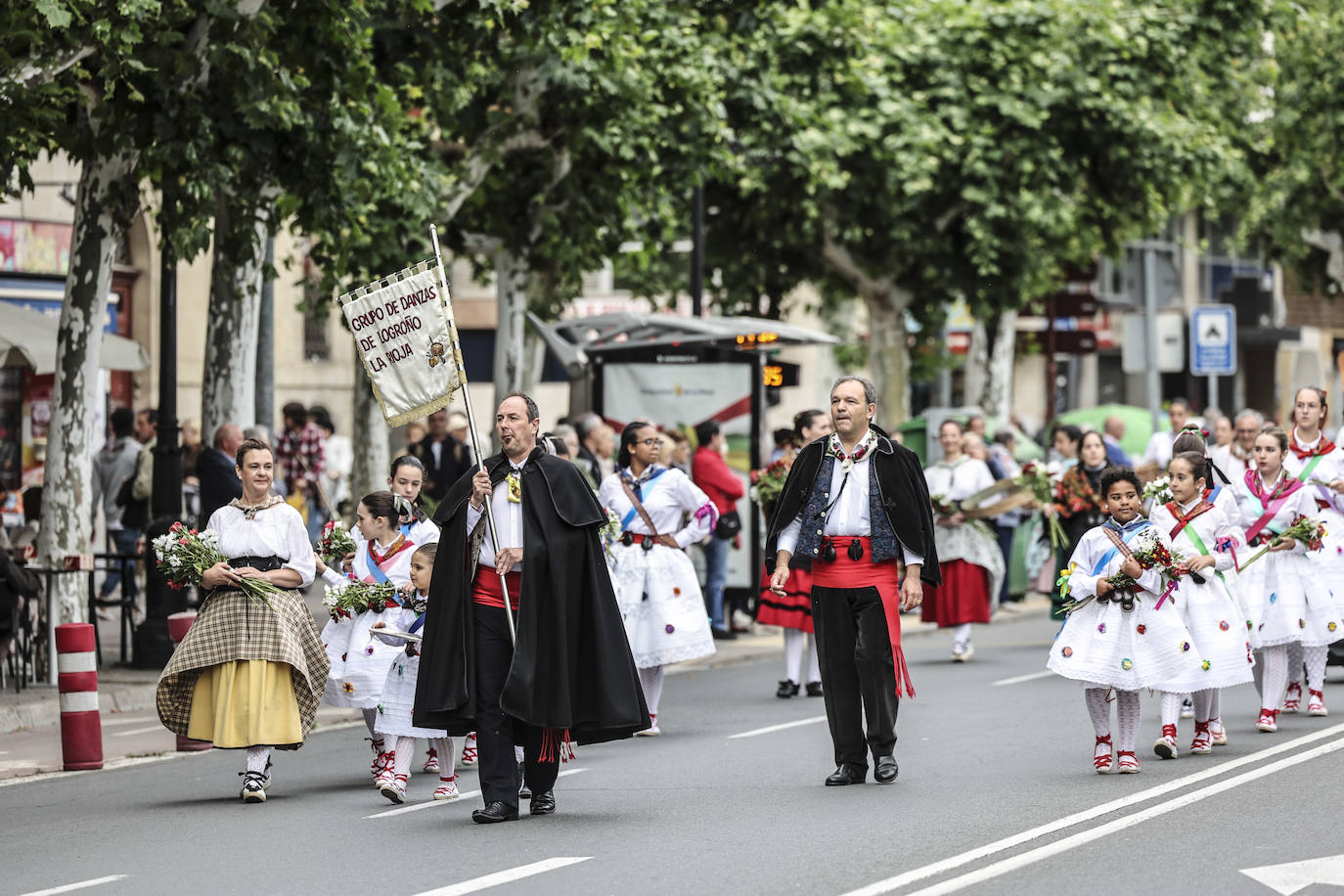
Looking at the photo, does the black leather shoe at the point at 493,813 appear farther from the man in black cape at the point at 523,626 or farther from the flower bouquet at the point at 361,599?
the flower bouquet at the point at 361,599

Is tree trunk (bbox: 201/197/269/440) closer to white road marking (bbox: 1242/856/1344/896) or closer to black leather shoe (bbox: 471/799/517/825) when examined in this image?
black leather shoe (bbox: 471/799/517/825)

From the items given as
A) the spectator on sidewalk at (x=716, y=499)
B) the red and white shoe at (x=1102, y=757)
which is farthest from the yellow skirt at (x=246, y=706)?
the spectator on sidewalk at (x=716, y=499)

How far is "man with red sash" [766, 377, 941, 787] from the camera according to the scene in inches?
432

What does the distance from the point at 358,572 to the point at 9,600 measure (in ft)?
15.1

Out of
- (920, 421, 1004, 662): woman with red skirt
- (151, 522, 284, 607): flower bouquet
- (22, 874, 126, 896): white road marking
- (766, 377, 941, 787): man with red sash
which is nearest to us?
(22, 874, 126, 896): white road marking

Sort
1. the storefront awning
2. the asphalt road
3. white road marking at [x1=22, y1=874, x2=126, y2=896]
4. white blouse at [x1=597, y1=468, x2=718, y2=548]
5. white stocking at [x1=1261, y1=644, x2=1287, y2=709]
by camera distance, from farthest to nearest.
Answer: the storefront awning
white blouse at [x1=597, y1=468, x2=718, y2=548]
white stocking at [x1=1261, y1=644, x2=1287, y2=709]
white road marking at [x1=22, y1=874, x2=126, y2=896]
the asphalt road

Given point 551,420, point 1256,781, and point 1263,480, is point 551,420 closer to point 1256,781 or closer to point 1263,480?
point 1263,480

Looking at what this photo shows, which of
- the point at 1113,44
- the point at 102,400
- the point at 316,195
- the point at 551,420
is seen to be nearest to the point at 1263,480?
the point at 316,195

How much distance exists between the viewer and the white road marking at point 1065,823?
27.5 ft

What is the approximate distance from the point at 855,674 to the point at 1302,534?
3.73 metres

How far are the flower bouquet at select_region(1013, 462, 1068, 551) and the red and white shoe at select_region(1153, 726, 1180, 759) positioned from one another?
679 centimetres

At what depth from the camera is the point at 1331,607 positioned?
44.9 ft

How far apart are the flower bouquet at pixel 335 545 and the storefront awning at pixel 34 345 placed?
6.21 m

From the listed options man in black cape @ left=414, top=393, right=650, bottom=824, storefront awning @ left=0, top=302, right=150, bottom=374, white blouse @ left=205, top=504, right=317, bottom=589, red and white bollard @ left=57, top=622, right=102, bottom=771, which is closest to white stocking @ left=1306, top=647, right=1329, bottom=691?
man in black cape @ left=414, top=393, right=650, bottom=824
